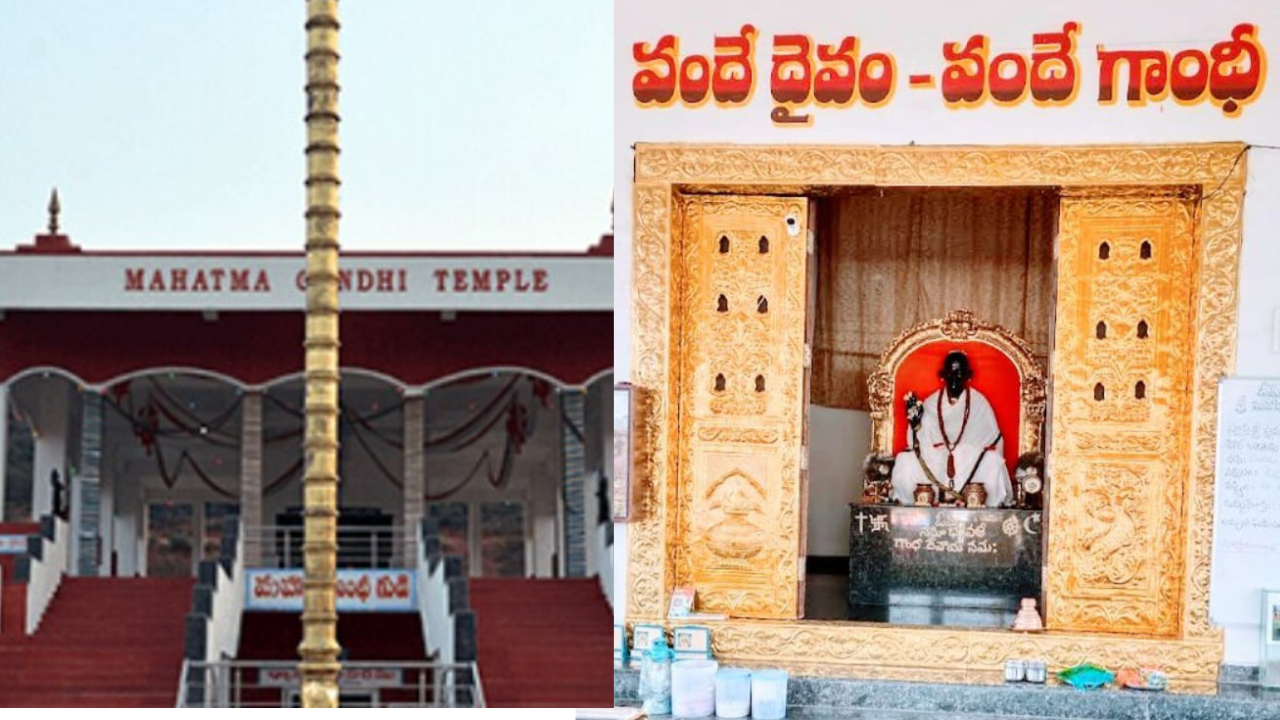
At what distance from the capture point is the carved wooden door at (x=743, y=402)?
17.0 feet

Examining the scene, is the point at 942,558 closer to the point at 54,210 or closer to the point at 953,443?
the point at 953,443

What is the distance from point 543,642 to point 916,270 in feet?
22.0

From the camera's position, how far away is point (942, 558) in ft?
18.5

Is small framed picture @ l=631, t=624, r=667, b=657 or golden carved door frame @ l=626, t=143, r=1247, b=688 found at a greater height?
golden carved door frame @ l=626, t=143, r=1247, b=688

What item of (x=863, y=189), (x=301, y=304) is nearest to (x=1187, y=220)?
(x=863, y=189)

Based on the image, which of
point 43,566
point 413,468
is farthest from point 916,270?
point 43,566

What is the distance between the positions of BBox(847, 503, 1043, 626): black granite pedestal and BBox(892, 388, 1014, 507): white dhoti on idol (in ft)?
0.60

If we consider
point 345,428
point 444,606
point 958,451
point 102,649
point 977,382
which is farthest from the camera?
point 345,428

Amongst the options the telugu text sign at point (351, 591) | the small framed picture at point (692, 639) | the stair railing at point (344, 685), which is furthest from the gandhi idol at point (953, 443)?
the telugu text sign at point (351, 591)

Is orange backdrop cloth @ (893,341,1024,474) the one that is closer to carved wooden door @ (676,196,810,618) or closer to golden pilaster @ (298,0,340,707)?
carved wooden door @ (676,196,810,618)

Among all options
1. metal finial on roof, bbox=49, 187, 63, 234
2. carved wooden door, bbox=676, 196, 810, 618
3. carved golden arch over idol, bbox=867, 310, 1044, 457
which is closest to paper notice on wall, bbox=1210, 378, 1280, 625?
carved golden arch over idol, bbox=867, 310, 1044, 457

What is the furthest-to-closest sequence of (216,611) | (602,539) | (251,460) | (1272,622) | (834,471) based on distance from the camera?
(602,539) → (251,460) → (216,611) → (834,471) → (1272,622)

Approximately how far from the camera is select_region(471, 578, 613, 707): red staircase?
1144 cm

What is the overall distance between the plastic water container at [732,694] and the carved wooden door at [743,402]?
351mm
